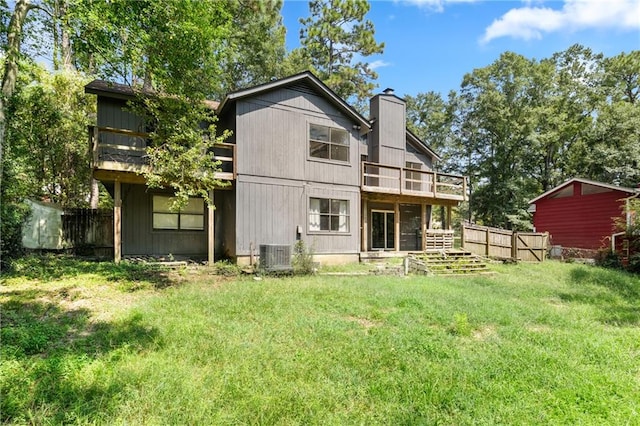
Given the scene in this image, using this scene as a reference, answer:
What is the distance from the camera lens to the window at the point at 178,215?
38.8ft

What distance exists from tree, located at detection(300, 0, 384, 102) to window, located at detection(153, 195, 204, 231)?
1707cm

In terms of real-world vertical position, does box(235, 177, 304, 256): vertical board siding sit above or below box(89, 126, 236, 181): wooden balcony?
below

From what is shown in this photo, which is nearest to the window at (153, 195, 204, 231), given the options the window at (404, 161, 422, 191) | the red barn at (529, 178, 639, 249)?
the window at (404, 161, 422, 191)

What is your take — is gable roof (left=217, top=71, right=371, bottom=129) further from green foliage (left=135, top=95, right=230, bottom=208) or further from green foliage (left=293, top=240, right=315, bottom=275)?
green foliage (left=293, top=240, right=315, bottom=275)

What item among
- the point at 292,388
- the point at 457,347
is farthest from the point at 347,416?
the point at 457,347

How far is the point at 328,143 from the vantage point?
519 inches

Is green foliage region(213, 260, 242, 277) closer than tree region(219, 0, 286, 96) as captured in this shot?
Yes

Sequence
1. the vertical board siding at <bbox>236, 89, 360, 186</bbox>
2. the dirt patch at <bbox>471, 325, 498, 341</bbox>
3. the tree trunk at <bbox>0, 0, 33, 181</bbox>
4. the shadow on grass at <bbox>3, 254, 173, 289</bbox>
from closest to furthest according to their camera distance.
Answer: the dirt patch at <bbox>471, 325, 498, 341</bbox> < the tree trunk at <bbox>0, 0, 33, 181</bbox> < the shadow on grass at <bbox>3, 254, 173, 289</bbox> < the vertical board siding at <bbox>236, 89, 360, 186</bbox>

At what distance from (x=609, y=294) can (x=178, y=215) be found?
13883mm

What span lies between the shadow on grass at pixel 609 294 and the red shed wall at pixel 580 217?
18.7 ft

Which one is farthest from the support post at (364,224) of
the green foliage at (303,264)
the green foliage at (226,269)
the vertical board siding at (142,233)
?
the vertical board siding at (142,233)

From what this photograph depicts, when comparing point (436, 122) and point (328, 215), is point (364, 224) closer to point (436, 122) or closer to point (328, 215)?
point (328, 215)

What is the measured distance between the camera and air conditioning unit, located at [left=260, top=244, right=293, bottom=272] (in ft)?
32.3

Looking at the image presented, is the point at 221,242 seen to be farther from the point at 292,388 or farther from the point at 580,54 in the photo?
the point at 580,54
